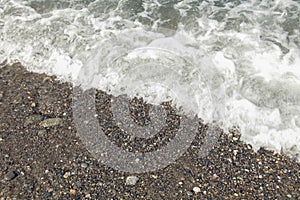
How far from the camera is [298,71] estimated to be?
5.35 meters

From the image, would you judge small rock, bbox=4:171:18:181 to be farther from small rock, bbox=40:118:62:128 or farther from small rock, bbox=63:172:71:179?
small rock, bbox=40:118:62:128

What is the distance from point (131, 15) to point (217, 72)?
241 centimetres

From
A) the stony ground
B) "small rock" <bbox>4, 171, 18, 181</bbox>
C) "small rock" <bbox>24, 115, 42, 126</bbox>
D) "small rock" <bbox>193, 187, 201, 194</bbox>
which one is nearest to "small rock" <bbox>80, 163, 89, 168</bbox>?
the stony ground

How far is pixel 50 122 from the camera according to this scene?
15.9 ft

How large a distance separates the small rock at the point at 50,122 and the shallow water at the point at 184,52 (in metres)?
0.91

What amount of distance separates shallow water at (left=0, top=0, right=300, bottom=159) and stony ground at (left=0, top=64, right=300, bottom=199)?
1.34 feet

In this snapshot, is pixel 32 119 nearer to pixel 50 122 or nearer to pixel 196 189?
pixel 50 122

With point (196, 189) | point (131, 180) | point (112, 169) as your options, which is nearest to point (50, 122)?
point (112, 169)

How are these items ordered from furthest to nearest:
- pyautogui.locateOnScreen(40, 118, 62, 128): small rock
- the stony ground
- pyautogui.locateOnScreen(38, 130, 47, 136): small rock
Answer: pyautogui.locateOnScreen(40, 118, 62, 128): small rock
pyautogui.locateOnScreen(38, 130, 47, 136): small rock
the stony ground

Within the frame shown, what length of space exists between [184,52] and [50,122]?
2.39 m

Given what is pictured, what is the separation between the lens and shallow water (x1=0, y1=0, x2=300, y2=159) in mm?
4949

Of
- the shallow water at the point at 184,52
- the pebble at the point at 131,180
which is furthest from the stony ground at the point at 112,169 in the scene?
the shallow water at the point at 184,52

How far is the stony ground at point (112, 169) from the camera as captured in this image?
3.94 metres

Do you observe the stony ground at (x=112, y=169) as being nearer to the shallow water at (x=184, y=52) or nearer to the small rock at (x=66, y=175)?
the small rock at (x=66, y=175)
